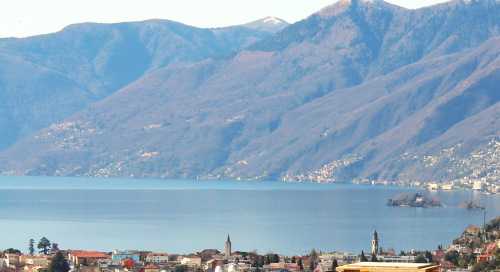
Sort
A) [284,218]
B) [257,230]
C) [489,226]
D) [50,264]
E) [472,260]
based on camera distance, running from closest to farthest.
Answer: [50,264] < [472,260] < [489,226] < [257,230] < [284,218]

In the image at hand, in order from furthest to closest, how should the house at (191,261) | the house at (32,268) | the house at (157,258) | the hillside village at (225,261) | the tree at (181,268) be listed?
the house at (157,258) < the house at (191,261) < the tree at (181,268) < the hillside village at (225,261) < the house at (32,268)

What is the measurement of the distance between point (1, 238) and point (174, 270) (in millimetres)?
66275

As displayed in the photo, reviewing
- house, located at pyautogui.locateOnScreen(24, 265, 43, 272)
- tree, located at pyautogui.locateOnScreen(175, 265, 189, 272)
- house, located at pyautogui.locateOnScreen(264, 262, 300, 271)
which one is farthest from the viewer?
house, located at pyautogui.locateOnScreen(264, 262, 300, 271)

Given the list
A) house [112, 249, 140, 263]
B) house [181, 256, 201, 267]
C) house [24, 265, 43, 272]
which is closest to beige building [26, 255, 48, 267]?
house [24, 265, 43, 272]

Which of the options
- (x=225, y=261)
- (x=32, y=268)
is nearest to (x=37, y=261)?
(x=32, y=268)

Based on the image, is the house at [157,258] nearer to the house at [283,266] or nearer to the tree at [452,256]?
the house at [283,266]

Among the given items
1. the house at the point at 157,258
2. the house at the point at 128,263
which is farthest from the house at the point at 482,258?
the house at the point at 128,263

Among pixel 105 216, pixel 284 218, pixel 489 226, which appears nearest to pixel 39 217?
pixel 105 216

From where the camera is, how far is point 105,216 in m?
192

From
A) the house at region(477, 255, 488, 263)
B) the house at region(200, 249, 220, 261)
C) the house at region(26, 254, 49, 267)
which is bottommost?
the house at region(477, 255, 488, 263)

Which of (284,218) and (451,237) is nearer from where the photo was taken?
(451,237)

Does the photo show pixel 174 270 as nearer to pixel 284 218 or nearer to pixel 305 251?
pixel 305 251

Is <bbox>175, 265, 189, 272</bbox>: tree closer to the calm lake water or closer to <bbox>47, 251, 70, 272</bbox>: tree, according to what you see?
<bbox>47, 251, 70, 272</bbox>: tree

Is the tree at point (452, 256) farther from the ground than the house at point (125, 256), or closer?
closer
